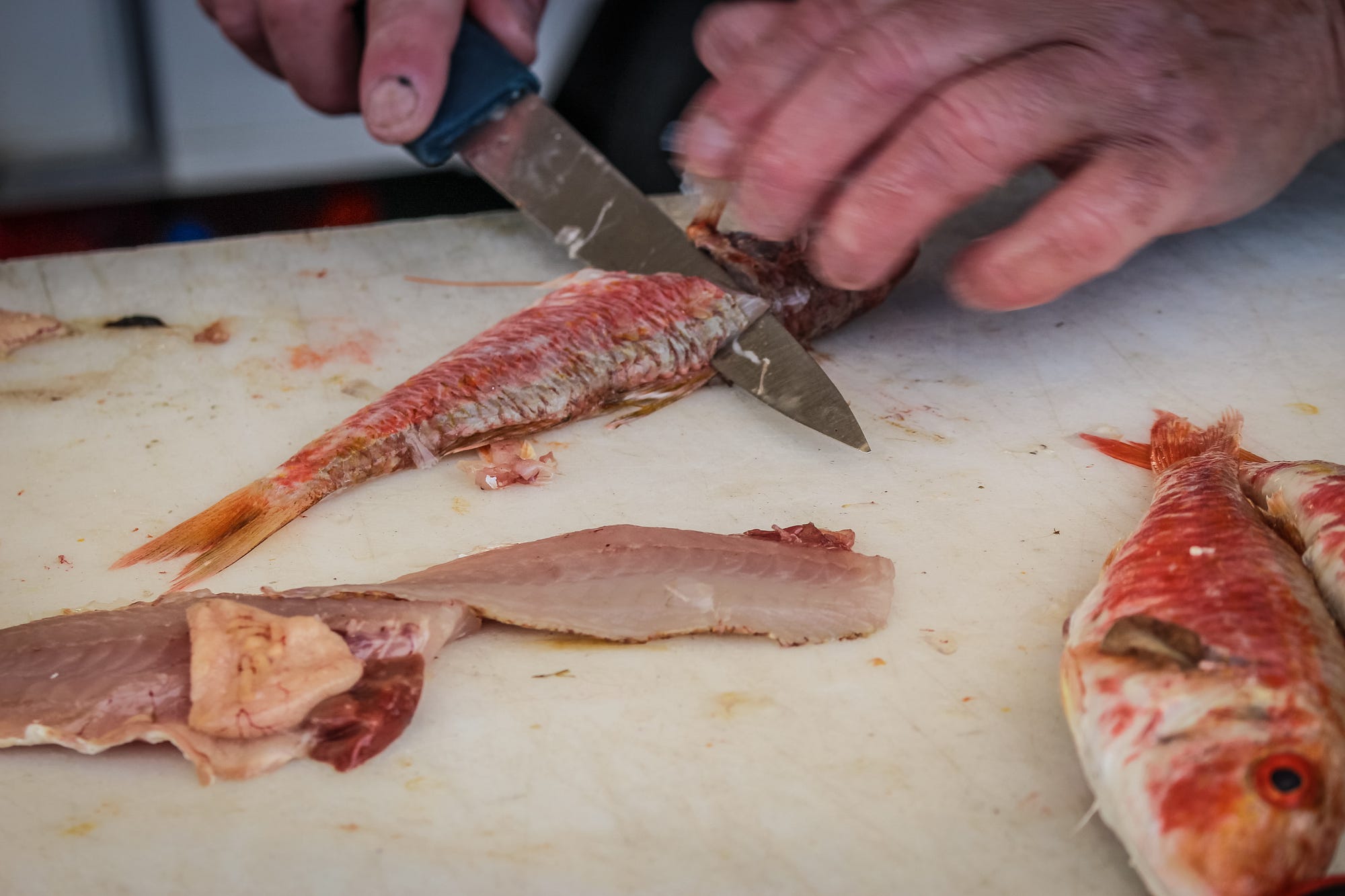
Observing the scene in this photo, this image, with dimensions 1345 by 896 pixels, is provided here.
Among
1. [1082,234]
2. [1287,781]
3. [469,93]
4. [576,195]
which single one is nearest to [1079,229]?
[1082,234]

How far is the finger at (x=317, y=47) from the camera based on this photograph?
2.89 meters

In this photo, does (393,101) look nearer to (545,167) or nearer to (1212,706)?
(545,167)

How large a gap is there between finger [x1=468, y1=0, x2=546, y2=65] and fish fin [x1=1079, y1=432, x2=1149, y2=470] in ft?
5.51

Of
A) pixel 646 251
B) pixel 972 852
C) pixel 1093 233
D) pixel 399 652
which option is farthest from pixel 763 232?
pixel 972 852

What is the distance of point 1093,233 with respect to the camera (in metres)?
2.11

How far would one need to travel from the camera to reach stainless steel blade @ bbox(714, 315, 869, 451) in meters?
2.17

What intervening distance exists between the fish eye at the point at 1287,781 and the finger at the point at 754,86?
1.40m

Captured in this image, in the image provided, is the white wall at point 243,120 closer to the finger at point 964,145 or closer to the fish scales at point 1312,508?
the finger at point 964,145

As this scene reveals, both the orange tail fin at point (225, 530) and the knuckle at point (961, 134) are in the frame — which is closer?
the orange tail fin at point (225, 530)

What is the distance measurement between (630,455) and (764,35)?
3.01 ft

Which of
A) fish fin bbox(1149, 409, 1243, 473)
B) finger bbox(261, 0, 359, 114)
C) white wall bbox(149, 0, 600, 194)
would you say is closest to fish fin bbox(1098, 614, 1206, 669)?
fish fin bbox(1149, 409, 1243, 473)

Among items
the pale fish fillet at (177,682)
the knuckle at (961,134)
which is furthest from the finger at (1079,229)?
the pale fish fillet at (177,682)

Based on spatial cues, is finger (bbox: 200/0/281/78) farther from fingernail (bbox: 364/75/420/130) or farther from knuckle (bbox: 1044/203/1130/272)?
knuckle (bbox: 1044/203/1130/272)

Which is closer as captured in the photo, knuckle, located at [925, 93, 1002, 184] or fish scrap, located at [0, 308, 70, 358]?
knuckle, located at [925, 93, 1002, 184]
